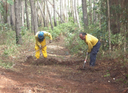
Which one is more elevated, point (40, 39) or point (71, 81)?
point (40, 39)

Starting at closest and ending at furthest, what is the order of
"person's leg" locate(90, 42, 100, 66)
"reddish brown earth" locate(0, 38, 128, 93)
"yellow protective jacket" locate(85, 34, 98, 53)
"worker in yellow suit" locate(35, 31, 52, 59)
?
"reddish brown earth" locate(0, 38, 128, 93), "yellow protective jacket" locate(85, 34, 98, 53), "person's leg" locate(90, 42, 100, 66), "worker in yellow suit" locate(35, 31, 52, 59)

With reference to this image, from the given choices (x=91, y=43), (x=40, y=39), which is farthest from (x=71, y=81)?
(x=40, y=39)

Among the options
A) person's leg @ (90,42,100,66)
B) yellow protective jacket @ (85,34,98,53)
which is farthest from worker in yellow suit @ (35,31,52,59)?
person's leg @ (90,42,100,66)

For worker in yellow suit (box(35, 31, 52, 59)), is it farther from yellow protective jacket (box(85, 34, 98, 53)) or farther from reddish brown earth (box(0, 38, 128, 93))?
yellow protective jacket (box(85, 34, 98, 53))

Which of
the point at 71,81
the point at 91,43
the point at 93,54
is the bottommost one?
the point at 71,81

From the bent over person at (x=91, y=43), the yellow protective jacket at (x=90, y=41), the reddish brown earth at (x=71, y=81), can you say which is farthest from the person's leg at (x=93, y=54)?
the reddish brown earth at (x=71, y=81)

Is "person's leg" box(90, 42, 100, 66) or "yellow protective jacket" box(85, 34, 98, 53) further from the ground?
"yellow protective jacket" box(85, 34, 98, 53)

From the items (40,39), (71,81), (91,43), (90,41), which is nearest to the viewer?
(71,81)

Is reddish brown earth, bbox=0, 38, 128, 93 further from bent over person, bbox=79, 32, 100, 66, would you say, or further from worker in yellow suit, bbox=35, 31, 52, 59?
worker in yellow suit, bbox=35, 31, 52, 59

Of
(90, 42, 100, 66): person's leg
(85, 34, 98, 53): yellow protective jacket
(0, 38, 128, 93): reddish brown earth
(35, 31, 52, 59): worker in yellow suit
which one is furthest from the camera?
(35, 31, 52, 59): worker in yellow suit

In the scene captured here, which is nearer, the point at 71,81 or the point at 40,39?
the point at 71,81

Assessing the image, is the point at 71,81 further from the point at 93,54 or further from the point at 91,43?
the point at 91,43

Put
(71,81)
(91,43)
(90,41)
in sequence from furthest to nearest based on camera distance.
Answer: (91,43), (90,41), (71,81)

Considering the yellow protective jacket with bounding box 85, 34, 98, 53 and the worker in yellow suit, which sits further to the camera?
the worker in yellow suit
